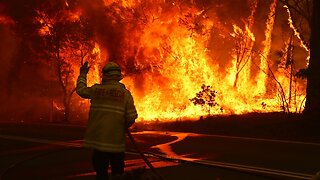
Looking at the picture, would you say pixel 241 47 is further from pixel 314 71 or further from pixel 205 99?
pixel 314 71

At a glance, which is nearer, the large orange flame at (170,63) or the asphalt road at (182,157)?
the asphalt road at (182,157)

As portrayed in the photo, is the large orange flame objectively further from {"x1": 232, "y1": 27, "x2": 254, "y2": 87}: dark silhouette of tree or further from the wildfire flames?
{"x1": 232, "y1": 27, "x2": 254, "y2": 87}: dark silhouette of tree

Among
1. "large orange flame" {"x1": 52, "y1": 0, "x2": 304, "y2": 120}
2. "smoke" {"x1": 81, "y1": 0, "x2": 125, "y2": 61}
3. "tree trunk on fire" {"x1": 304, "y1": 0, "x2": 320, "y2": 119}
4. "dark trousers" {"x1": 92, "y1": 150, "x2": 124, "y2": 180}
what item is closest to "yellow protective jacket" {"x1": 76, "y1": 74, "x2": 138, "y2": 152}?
"dark trousers" {"x1": 92, "y1": 150, "x2": 124, "y2": 180}

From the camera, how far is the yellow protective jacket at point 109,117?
19.7 feet

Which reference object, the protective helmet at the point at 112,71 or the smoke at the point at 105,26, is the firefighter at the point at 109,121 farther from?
the smoke at the point at 105,26

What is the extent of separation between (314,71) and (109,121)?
1111 centimetres

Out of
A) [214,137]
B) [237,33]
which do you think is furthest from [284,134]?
[237,33]

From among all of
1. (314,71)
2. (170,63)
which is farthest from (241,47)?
(314,71)

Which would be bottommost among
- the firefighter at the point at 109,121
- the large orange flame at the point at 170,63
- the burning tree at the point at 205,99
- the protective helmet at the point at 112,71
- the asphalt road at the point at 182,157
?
the asphalt road at the point at 182,157

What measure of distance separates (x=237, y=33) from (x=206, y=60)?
11.2 ft

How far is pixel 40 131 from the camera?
16469 mm

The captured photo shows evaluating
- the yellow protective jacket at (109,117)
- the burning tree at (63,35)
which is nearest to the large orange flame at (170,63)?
the burning tree at (63,35)

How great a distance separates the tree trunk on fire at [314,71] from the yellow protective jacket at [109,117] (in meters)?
10.2

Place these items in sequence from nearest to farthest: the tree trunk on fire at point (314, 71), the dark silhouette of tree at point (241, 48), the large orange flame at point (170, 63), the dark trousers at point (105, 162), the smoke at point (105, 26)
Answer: the dark trousers at point (105, 162), the tree trunk on fire at point (314, 71), the large orange flame at point (170, 63), the smoke at point (105, 26), the dark silhouette of tree at point (241, 48)
